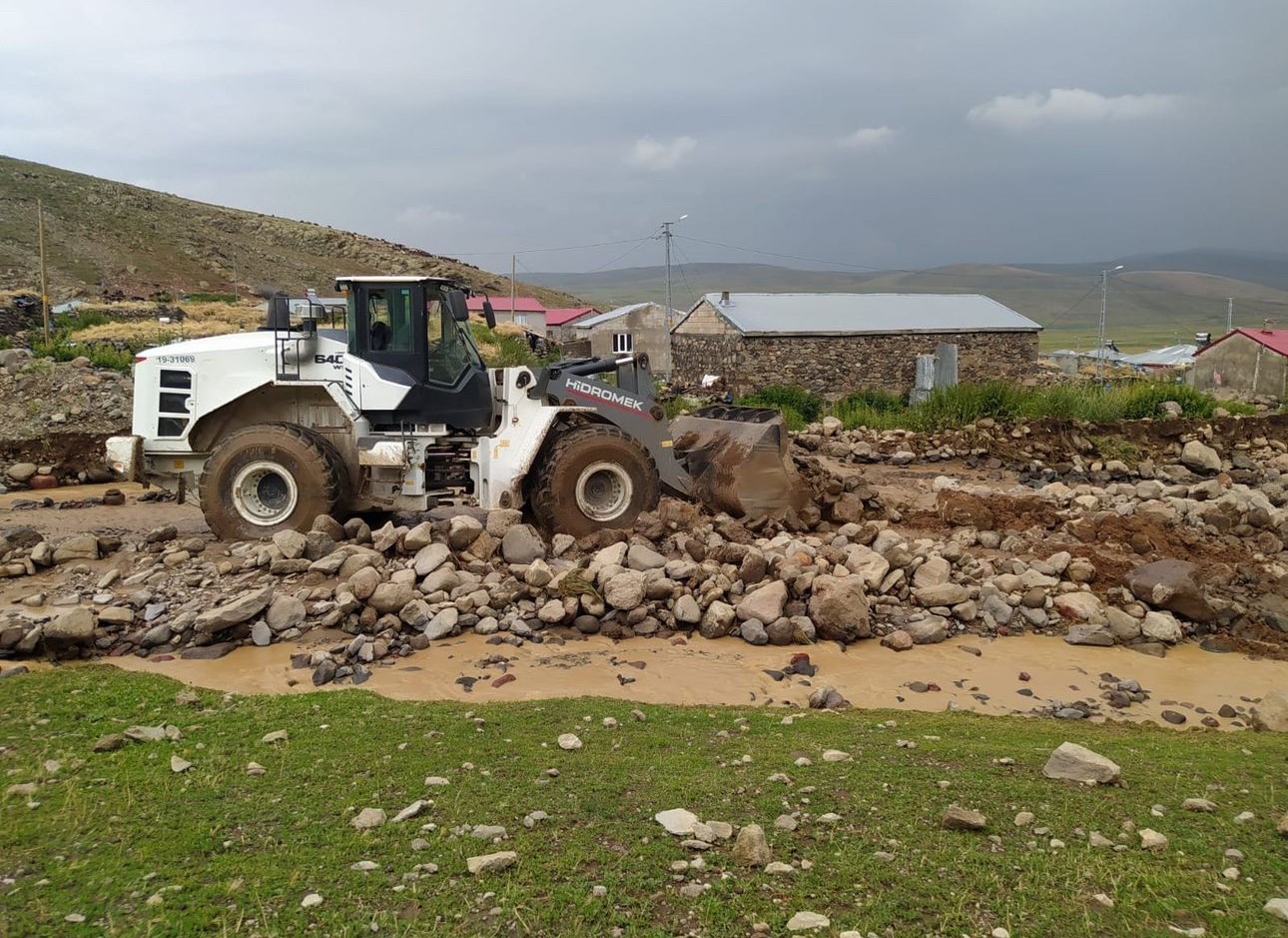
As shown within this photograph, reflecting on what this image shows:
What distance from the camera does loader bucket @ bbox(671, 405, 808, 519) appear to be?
11.7m

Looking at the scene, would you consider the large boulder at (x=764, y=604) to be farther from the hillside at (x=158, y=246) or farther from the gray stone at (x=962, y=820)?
the hillside at (x=158, y=246)

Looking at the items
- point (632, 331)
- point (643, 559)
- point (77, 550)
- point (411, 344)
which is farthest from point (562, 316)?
point (643, 559)

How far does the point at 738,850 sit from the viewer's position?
418 cm

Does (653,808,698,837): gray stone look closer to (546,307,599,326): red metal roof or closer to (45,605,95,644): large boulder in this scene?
(45,605,95,644): large boulder

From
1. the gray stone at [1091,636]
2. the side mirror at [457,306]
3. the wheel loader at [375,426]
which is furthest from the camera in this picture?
the side mirror at [457,306]

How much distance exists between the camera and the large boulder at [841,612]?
29.0 feet

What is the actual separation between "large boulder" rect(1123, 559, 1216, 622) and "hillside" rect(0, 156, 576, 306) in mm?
39253

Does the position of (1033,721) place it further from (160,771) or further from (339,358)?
(339,358)

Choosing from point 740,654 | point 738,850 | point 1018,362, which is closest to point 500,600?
point 740,654

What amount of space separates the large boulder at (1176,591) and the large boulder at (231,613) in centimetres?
842

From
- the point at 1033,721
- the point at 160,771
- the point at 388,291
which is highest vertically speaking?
the point at 388,291

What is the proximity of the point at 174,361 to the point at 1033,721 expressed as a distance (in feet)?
30.8

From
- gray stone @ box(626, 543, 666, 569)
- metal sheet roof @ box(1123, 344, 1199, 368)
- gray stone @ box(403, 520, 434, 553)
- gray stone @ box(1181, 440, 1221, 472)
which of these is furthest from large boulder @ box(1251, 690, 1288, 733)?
metal sheet roof @ box(1123, 344, 1199, 368)

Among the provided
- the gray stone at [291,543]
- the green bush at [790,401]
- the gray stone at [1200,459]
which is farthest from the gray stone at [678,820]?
the green bush at [790,401]
